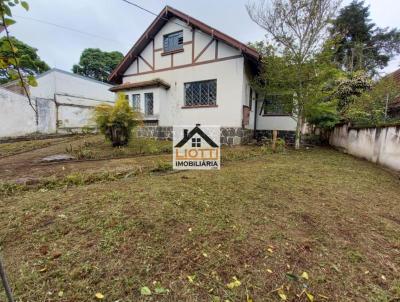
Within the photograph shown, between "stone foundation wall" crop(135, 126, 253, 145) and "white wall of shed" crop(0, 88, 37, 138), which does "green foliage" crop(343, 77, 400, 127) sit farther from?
"white wall of shed" crop(0, 88, 37, 138)

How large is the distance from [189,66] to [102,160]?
256 inches

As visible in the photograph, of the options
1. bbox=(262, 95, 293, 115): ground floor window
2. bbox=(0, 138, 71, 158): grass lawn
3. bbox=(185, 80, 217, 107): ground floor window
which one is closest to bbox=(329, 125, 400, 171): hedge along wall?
bbox=(262, 95, 293, 115): ground floor window

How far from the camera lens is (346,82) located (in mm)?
11234

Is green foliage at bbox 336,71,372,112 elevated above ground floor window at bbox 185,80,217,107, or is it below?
above

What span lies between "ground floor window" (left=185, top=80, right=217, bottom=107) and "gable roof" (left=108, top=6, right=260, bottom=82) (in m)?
1.86

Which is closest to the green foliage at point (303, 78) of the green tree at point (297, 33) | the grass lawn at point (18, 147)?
the green tree at point (297, 33)

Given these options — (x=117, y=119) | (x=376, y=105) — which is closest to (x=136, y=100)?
(x=117, y=119)

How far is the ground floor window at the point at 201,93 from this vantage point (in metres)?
9.62

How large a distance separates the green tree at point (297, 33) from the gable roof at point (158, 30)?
1118 millimetres

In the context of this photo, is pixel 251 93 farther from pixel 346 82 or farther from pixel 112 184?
pixel 112 184

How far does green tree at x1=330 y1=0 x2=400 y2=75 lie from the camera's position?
2084cm

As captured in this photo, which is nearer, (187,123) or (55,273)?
(55,273)

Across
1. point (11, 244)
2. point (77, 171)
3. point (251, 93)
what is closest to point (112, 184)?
point (77, 171)

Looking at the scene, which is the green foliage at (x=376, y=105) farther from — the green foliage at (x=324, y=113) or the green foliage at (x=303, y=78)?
the green foliage at (x=303, y=78)
